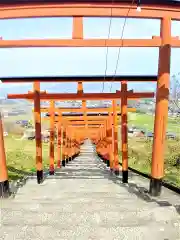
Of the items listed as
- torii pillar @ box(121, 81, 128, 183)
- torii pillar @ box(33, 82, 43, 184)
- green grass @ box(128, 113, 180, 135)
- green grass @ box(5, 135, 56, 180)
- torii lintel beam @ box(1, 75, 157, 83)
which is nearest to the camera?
torii lintel beam @ box(1, 75, 157, 83)

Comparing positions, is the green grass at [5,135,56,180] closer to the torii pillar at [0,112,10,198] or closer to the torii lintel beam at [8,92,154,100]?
the torii lintel beam at [8,92,154,100]

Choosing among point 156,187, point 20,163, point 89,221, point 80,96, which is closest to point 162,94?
point 156,187

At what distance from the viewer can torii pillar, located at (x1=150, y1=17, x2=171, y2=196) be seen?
7.21 meters

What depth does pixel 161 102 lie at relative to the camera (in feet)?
23.9

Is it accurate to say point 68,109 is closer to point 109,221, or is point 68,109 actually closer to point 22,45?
point 22,45

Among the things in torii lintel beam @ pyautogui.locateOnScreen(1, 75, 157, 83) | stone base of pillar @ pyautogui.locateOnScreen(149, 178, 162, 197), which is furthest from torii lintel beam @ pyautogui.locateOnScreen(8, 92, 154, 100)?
stone base of pillar @ pyautogui.locateOnScreen(149, 178, 162, 197)

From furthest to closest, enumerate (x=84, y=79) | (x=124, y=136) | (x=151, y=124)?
(x=151, y=124) < (x=124, y=136) < (x=84, y=79)

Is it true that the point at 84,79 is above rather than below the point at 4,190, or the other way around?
above

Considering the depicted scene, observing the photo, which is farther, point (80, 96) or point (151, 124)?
point (151, 124)

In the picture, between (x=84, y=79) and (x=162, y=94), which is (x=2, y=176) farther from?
(x=84, y=79)

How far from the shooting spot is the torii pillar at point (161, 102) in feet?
23.7

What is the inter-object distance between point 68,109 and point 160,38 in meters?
11.7

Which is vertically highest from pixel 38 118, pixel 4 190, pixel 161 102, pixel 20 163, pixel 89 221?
pixel 161 102

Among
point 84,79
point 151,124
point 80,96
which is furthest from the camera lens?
point 151,124
